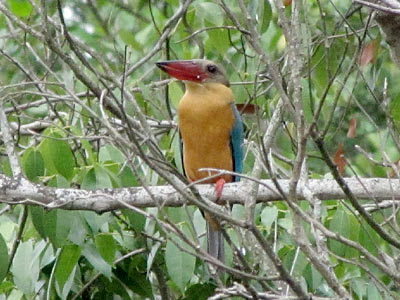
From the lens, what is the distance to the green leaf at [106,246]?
3.60m

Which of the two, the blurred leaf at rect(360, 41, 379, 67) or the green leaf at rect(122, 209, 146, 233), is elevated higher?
the blurred leaf at rect(360, 41, 379, 67)

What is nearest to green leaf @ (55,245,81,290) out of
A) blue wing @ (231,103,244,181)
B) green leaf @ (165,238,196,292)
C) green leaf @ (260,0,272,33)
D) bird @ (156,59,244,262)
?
green leaf @ (165,238,196,292)

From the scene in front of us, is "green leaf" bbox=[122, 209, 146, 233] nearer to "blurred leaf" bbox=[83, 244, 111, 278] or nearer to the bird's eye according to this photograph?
"blurred leaf" bbox=[83, 244, 111, 278]

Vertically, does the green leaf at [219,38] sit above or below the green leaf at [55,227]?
above

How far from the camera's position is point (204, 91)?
186 inches

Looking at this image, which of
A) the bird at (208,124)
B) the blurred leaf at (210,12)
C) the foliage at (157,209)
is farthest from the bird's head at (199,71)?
the blurred leaf at (210,12)

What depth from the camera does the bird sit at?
463 centimetres

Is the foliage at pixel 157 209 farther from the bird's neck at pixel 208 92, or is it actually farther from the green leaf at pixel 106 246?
the bird's neck at pixel 208 92

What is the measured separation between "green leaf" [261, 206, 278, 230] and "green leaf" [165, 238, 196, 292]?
0.28 meters

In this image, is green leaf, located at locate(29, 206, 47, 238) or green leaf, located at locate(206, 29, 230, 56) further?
green leaf, located at locate(206, 29, 230, 56)

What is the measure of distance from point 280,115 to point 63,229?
0.83m

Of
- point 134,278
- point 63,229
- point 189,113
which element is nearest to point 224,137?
point 189,113

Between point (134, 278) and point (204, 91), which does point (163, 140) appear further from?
point (134, 278)

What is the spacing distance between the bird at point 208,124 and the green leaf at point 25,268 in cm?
129
